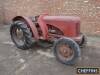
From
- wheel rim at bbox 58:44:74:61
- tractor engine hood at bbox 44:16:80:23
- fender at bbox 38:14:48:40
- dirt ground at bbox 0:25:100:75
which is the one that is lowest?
dirt ground at bbox 0:25:100:75

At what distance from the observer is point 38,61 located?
580 centimetres

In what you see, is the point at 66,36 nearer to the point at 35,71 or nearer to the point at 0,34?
the point at 35,71

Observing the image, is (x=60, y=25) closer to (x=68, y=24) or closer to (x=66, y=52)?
(x=68, y=24)

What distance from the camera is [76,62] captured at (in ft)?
18.4

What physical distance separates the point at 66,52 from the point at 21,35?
1760 mm

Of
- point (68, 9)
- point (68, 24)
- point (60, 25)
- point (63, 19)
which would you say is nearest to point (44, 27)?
point (60, 25)

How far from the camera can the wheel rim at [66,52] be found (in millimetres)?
5460

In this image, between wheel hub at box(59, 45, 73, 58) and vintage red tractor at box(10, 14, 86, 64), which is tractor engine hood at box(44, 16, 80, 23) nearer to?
vintage red tractor at box(10, 14, 86, 64)

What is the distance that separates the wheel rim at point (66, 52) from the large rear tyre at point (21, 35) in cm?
107

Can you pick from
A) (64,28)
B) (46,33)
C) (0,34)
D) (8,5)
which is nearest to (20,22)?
(46,33)

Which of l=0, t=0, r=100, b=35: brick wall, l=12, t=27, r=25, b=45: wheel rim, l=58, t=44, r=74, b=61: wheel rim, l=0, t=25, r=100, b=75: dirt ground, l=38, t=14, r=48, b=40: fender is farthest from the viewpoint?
l=0, t=0, r=100, b=35: brick wall

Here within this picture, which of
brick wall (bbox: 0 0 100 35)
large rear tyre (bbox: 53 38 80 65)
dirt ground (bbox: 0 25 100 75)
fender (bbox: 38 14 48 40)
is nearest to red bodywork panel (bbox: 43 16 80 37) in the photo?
fender (bbox: 38 14 48 40)

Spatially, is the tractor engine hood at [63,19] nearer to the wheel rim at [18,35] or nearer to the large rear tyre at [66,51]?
the large rear tyre at [66,51]

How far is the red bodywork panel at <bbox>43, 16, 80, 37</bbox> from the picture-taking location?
588 cm
